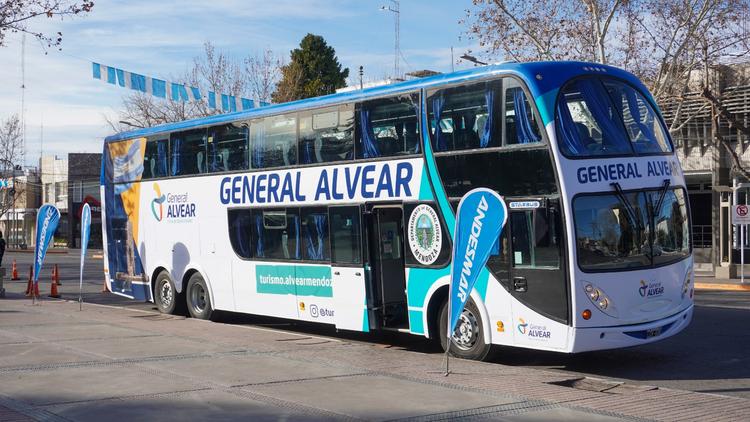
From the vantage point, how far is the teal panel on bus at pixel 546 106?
37.7ft

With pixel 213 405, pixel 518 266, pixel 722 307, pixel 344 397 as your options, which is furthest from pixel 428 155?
pixel 722 307

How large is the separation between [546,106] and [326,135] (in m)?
4.61

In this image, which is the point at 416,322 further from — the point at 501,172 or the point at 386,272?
the point at 501,172

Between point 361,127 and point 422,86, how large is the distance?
1.40 metres

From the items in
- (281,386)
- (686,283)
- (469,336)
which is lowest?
(281,386)

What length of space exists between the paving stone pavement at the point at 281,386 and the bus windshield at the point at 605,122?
3.00 m

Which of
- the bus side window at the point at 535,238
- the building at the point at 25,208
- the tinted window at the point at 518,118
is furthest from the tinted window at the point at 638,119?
the building at the point at 25,208

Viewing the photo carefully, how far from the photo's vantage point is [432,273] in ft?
43.3

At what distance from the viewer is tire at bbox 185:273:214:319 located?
60.5 ft

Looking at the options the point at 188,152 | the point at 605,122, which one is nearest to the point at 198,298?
the point at 188,152

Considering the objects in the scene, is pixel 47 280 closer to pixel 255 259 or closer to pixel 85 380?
pixel 255 259

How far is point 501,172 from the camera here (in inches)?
479

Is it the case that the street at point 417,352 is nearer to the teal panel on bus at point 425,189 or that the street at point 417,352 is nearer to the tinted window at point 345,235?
the tinted window at point 345,235

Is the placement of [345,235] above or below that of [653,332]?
above
